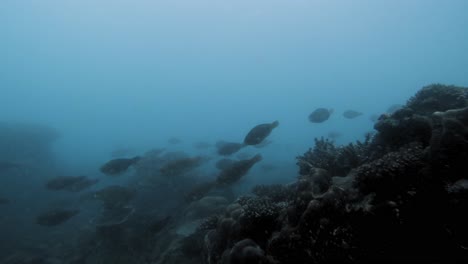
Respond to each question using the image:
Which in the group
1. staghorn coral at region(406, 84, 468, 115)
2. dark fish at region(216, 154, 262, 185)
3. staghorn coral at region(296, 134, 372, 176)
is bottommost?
staghorn coral at region(296, 134, 372, 176)

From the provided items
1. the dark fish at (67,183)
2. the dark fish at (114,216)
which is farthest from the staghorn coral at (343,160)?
the dark fish at (67,183)

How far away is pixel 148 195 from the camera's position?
51.2ft

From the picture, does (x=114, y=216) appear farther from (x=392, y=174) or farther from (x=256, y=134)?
(x=392, y=174)

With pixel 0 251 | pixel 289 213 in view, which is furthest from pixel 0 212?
pixel 289 213

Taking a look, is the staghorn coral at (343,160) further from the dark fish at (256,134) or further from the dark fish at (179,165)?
the dark fish at (179,165)

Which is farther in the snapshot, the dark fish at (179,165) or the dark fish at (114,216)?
the dark fish at (179,165)

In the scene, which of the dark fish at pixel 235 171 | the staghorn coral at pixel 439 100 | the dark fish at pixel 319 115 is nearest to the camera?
the staghorn coral at pixel 439 100

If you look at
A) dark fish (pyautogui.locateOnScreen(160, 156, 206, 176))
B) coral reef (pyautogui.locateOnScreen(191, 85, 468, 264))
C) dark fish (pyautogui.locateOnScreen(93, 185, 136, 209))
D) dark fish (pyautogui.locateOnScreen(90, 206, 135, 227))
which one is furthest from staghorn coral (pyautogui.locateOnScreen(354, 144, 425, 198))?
dark fish (pyautogui.locateOnScreen(93, 185, 136, 209))

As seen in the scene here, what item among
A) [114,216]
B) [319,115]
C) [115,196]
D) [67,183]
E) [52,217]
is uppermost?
[67,183]

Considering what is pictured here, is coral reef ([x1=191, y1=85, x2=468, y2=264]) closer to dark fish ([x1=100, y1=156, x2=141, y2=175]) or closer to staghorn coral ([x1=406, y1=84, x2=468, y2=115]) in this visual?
staghorn coral ([x1=406, y1=84, x2=468, y2=115])

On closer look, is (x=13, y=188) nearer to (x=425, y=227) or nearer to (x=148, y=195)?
(x=148, y=195)

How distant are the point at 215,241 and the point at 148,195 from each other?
11.4 m

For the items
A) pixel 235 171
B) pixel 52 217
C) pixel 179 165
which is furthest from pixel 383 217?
pixel 52 217

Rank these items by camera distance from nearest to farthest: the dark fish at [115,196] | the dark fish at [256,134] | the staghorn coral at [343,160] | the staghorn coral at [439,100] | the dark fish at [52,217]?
the staghorn coral at [343,160] < the staghorn coral at [439,100] < the dark fish at [256,134] < the dark fish at [52,217] < the dark fish at [115,196]
